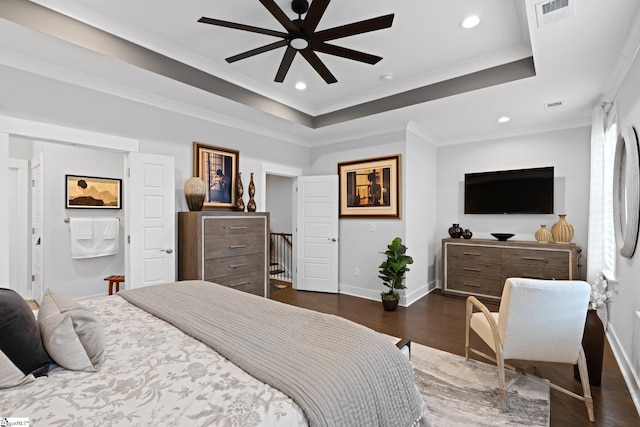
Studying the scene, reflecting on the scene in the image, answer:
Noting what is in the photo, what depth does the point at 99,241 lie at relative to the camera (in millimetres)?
4512

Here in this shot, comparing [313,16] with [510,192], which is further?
[510,192]

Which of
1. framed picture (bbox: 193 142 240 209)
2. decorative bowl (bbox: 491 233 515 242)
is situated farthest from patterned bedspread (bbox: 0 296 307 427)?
decorative bowl (bbox: 491 233 515 242)

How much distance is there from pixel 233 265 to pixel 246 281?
0.31 metres

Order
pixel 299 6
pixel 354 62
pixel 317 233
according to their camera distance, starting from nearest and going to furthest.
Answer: pixel 299 6, pixel 354 62, pixel 317 233

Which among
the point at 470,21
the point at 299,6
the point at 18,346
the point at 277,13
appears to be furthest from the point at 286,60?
the point at 18,346

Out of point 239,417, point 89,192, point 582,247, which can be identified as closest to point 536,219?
point 582,247

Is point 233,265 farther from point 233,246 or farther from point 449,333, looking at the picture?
point 449,333

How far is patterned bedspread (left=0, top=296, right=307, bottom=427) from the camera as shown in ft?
2.83

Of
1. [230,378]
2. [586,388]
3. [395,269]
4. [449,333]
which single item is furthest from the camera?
[395,269]

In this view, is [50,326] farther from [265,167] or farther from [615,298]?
[615,298]

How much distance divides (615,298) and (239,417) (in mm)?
3644

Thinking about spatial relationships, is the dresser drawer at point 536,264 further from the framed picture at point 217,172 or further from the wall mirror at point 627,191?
the framed picture at point 217,172

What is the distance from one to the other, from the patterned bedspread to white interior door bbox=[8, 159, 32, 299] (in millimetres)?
4690

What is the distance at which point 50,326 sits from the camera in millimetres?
1168
